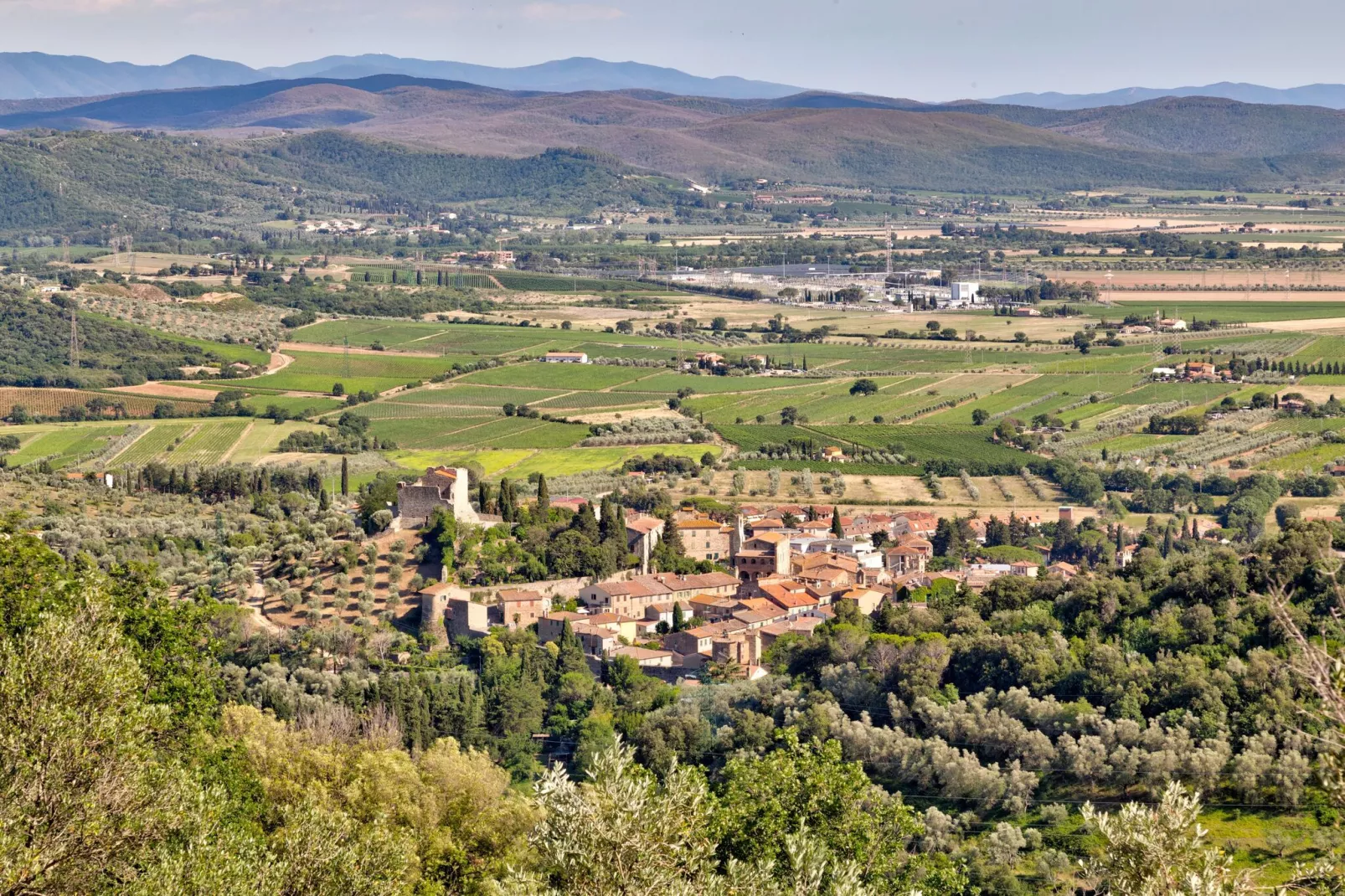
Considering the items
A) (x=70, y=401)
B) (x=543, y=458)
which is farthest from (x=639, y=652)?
(x=70, y=401)

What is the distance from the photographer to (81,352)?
80.4m

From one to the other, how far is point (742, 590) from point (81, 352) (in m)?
48.6

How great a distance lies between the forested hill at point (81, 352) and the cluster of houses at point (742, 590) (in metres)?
36.3

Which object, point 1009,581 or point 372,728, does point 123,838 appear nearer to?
point 372,728

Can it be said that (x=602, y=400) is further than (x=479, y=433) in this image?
Yes

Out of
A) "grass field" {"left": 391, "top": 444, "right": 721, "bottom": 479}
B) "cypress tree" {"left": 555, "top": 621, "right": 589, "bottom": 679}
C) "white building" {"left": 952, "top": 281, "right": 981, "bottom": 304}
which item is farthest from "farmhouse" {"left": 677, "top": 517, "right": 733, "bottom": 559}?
"white building" {"left": 952, "top": 281, "right": 981, "bottom": 304}

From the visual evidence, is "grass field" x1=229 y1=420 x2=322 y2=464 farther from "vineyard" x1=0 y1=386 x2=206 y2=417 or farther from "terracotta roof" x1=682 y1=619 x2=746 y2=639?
"terracotta roof" x1=682 y1=619 x2=746 y2=639

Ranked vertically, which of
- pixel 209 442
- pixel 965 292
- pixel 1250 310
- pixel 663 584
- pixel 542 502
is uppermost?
pixel 1250 310

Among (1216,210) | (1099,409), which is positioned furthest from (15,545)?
(1216,210)

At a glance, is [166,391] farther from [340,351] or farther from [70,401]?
[340,351]

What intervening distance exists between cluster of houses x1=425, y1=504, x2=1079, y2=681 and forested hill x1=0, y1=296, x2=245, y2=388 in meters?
36.3

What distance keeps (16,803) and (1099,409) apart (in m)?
55.5

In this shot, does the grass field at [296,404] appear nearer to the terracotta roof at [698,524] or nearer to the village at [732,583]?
the village at [732,583]

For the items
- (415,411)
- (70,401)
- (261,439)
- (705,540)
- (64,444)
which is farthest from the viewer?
(70,401)
